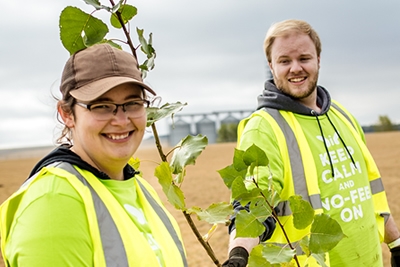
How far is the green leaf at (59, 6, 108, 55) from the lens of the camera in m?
1.33

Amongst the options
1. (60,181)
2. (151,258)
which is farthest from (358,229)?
(60,181)

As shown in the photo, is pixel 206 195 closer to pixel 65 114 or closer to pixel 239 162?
pixel 65 114

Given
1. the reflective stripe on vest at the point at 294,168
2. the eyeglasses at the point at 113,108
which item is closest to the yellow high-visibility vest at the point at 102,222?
the eyeglasses at the point at 113,108

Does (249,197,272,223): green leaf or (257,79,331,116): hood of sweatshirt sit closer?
(249,197,272,223): green leaf

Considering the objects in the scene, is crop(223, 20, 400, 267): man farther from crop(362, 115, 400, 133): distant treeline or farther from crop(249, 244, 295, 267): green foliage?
crop(362, 115, 400, 133): distant treeline

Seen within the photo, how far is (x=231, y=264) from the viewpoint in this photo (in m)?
1.73

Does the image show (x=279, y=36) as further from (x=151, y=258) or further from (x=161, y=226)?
(x=151, y=258)

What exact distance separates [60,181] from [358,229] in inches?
60.5

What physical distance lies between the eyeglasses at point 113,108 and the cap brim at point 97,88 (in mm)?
30

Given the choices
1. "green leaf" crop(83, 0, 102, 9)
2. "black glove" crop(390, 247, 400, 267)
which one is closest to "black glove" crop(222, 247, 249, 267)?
"green leaf" crop(83, 0, 102, 9)

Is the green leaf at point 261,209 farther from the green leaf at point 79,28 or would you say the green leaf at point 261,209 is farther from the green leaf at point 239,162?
the green leaf at point 79,28

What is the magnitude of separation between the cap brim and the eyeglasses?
3 centimetres

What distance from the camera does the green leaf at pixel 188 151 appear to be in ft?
4.45

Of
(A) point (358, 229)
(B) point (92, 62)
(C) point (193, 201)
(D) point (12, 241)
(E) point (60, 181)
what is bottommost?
(C) point (193, 201)
